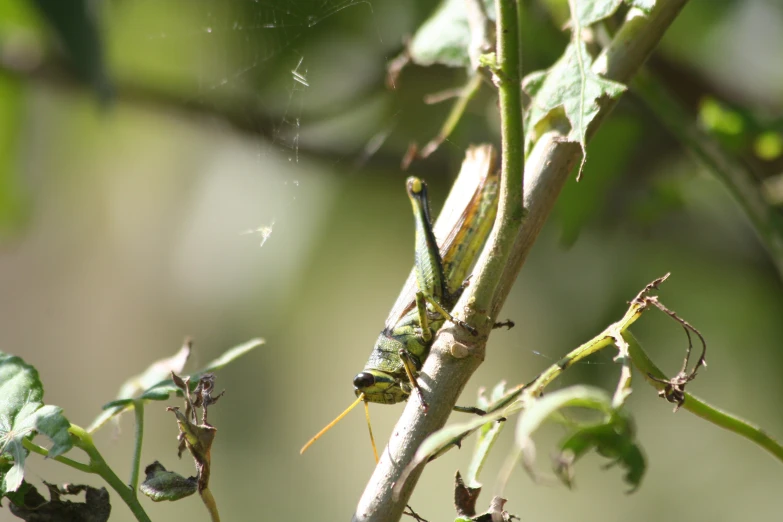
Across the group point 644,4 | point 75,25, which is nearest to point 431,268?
point 644,4

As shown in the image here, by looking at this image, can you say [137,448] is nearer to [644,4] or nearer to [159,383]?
[159,383]

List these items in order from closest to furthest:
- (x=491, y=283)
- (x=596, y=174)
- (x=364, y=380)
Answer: (x=491, y=283)
(x=364, y=380)
(x=596, y=174)

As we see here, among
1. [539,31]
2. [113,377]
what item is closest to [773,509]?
[539,31]

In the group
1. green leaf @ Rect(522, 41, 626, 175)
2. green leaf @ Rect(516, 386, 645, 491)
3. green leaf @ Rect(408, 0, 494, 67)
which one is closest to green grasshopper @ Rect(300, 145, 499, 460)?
green leaf @ Rect(408, 0, 494, 67)

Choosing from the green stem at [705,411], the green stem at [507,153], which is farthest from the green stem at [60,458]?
the green stem at [705,411]

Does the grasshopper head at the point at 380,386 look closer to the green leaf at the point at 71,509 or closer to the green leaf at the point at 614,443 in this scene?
the green leaf at the point at 71,509
